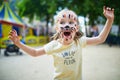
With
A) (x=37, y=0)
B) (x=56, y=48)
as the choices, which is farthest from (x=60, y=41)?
(x=37, y=0)

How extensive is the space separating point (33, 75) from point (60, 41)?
3696mm

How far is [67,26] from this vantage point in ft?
7.31

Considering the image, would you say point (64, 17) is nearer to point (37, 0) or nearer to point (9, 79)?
point (9, 79)

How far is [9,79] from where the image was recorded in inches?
215

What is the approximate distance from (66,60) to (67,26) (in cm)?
30

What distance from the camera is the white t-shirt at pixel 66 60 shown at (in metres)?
2.26

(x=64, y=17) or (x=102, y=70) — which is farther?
(x=102, y=70)

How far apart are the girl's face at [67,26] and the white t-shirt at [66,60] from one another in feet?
0.28

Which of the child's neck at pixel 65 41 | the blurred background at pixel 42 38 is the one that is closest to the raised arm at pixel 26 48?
the child's neck at pixel 65 41

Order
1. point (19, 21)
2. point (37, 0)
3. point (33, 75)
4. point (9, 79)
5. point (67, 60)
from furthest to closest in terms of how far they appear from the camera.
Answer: point (37, 0), point (19, 21), point (33, 75), point (9, 79), point (67, 60)

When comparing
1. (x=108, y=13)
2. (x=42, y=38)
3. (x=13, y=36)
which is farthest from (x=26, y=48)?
(x=42, y=38)

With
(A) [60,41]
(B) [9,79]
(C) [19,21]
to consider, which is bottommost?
(B) [9,79]

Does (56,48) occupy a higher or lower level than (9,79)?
higher

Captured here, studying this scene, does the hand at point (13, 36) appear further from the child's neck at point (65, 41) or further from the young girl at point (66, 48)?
the child's neck at point (65, 41)
